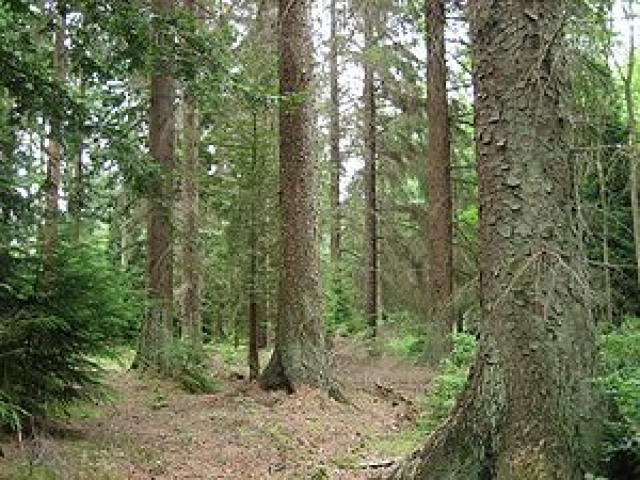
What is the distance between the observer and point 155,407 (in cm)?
987

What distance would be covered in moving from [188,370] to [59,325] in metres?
5.79

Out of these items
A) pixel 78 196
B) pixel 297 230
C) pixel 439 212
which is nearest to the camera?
pixel 78 196

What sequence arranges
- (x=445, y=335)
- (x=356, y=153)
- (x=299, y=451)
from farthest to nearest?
(x=356, y=153), (x=445, y=335), (x=299, y=451)

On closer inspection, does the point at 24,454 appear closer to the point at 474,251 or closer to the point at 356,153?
the point at 474,251

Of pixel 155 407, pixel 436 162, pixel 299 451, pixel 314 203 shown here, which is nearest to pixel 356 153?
pixel 436 162

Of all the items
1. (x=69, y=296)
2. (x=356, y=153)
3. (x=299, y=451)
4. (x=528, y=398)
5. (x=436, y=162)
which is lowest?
(x=299, y=451)

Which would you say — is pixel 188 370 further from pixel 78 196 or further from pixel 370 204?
pixel 370 204

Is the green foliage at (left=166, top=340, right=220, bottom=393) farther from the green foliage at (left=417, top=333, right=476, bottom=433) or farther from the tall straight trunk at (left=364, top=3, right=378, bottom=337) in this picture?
the tall straight trunk at (left=364, top=3, right=378, bottom=337)

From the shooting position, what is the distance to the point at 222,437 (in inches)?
322

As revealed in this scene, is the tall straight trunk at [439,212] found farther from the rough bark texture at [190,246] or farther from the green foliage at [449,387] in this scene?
the rough bark texture at [190,246]

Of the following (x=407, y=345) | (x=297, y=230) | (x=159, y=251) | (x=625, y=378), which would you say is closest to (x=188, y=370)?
(x=159, y=251)

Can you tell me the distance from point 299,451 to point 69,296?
284cm

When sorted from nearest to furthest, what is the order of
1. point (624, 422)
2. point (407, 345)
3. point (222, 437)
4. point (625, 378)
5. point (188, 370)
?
point (624, 422) → point (625, 378) → point (222, 437) → point (188, 370) → point (407, 345)

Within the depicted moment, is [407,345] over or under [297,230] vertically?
under
